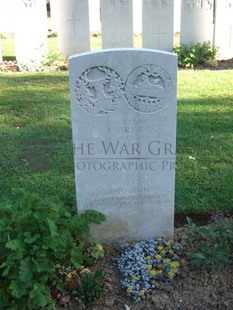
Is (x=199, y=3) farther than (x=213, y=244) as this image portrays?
Yes

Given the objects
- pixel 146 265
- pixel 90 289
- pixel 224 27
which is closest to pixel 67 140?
pixel 146 265

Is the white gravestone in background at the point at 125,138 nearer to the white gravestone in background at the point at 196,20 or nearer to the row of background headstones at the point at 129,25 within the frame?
the row of background headstones at the point at 129,25

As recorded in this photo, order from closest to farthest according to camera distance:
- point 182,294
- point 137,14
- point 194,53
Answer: point 182,294, point 194,53, point 137,14

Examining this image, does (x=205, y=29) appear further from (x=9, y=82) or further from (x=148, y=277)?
(x=148, y=277)

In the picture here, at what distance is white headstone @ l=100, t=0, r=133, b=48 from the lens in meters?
9.94

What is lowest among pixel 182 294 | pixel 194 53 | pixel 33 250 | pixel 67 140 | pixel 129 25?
pixel 182 294

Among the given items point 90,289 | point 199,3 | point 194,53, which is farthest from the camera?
point 199,3

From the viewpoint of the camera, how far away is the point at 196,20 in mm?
9969

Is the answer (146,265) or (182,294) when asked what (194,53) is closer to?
(146,265)

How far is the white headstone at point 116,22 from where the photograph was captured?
9938 mm

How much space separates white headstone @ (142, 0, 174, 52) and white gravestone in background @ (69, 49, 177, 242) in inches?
279

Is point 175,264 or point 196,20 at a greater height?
point 196,20

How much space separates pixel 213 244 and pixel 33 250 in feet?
4.06

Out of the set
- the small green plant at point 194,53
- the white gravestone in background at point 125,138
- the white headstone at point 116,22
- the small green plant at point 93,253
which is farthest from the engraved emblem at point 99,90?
the white headstone at point 116,22
